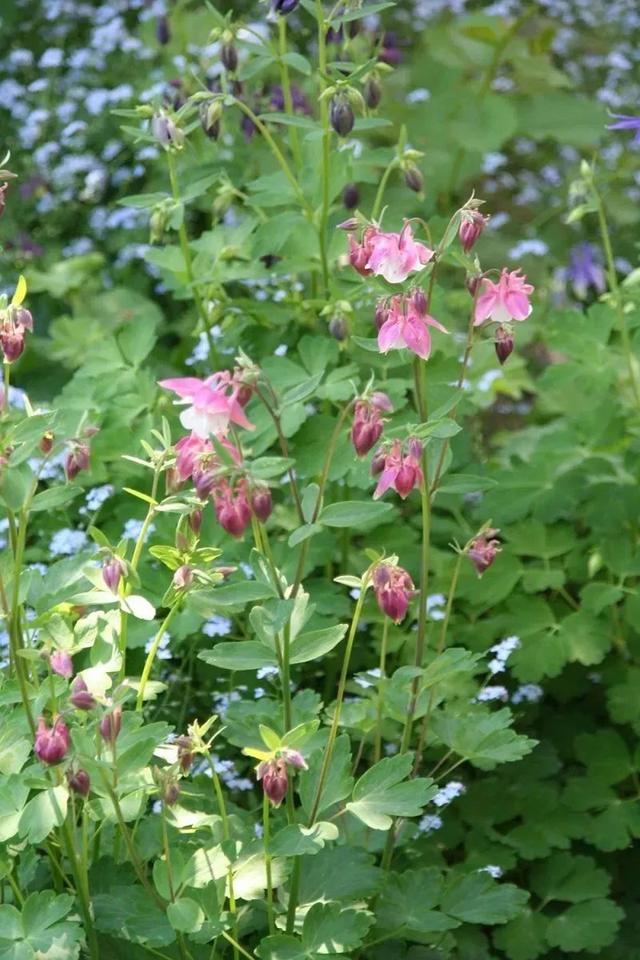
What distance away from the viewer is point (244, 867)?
165 cm

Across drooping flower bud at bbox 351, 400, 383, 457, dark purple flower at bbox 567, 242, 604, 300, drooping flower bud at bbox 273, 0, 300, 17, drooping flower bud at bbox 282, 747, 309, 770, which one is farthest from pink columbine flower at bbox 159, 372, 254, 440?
dark purple flower at bbox 567, 242, 604, 300

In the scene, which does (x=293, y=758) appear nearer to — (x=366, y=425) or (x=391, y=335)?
(x=366, y=425)

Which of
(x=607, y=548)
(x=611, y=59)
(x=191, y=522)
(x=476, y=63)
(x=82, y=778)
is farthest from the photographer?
(x=611, y=59)

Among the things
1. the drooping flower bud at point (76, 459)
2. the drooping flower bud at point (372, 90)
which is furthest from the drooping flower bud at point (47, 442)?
the drooping flower bud at point (372, 90)

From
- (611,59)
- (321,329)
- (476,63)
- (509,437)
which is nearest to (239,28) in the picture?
(321,329)

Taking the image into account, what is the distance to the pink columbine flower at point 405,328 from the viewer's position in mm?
1479

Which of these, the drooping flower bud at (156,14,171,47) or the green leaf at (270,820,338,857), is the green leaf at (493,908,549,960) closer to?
the green leaf at (270,820,338,857)

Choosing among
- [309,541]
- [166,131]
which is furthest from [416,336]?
[166,131]

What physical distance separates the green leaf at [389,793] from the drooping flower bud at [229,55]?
1.16 meters

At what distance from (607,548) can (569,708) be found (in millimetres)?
336

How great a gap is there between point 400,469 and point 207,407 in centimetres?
23

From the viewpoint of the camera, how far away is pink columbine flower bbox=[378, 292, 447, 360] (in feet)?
4.85

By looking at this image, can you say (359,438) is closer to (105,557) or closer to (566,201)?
(105,557)

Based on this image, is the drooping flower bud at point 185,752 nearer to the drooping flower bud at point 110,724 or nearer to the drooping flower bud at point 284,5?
the drooping flower bud at point 110,724
